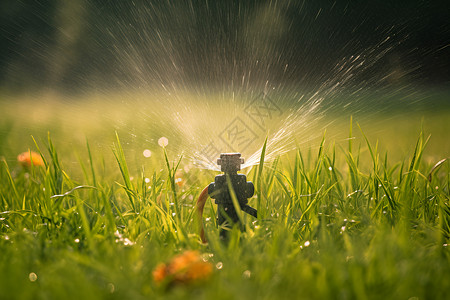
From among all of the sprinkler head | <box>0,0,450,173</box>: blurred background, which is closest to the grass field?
the sprinkler head

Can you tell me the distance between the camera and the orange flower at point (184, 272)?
1026 millimetres

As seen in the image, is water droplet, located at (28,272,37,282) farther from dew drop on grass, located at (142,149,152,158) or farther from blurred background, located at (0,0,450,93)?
blurred background, located at (0,0,450,93)

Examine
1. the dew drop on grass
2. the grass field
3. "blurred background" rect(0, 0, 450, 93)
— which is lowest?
the grass field

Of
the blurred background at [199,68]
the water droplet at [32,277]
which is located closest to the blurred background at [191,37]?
the blurred background at [199,68]

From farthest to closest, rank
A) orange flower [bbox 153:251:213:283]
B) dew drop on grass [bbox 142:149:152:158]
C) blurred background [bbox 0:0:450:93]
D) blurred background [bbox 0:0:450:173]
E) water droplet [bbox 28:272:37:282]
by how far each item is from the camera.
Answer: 1. blurred background [bbox 0:0:450:93]
2. blurred background [bbox 0:0:450:173]
3. dew drop on grass [bbox 142:149:152:158]
4. water droplet [bbox 28:272:37:282]
5. orange flower [bbox 153:251:213:283]

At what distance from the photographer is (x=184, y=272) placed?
3.40 ft

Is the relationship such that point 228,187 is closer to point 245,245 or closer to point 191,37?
point 245,245

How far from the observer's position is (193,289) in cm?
105

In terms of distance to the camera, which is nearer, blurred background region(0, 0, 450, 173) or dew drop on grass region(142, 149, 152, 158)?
dew drop on grass region(142, 149, 152, 158)

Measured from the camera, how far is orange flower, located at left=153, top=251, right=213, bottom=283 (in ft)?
3.37

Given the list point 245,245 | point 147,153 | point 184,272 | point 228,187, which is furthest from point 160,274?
point 147,153

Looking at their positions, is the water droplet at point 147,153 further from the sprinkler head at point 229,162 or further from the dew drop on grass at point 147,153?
the sprinkler head at point 229,162

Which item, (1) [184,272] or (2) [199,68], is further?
(2) [199,68]

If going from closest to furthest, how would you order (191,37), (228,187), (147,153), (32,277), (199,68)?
(32,277) < (228,187) < (147,153) < (199,68) < (191,37)
